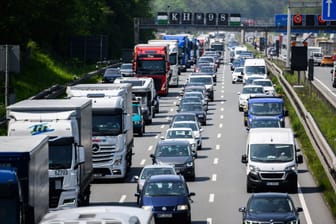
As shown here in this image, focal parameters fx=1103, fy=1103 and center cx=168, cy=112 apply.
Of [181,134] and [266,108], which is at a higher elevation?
[266,108]

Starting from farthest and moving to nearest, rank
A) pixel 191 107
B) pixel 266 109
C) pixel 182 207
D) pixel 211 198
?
1. pixel 191 107
2. pixel 266 109
3. pixel 211 198
4. pixel 182 207

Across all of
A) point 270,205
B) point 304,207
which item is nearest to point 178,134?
point 304,207

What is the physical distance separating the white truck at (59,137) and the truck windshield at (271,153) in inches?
358

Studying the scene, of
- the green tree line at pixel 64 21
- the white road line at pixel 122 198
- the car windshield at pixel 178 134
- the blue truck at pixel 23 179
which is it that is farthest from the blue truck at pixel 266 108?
the blue truck at pixel 23 179

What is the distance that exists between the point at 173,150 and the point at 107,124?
11.4 feet

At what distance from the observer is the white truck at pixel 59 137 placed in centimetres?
2941

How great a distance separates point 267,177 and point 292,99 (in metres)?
27.7

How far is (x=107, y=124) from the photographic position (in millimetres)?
38812

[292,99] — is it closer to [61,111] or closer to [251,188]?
[251,188]

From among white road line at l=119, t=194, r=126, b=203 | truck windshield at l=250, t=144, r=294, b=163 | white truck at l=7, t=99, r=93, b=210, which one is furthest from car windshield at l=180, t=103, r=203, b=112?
white truck at l=7, t=99, r=93, b=210

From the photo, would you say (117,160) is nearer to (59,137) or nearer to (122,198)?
(122,198)

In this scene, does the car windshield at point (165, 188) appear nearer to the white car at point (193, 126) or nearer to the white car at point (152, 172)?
the white car at point (152, 172)

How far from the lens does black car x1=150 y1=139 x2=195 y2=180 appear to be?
40.1 meters

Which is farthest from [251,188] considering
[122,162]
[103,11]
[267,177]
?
[103,11]
